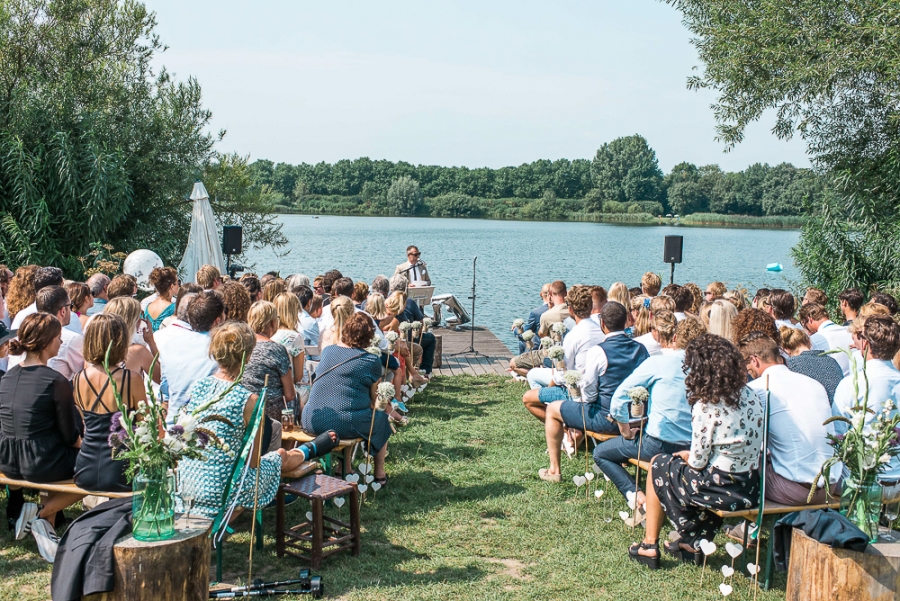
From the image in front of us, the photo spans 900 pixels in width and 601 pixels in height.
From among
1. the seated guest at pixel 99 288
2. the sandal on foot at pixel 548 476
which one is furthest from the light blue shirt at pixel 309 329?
the sandal on foot at pixel 548 476

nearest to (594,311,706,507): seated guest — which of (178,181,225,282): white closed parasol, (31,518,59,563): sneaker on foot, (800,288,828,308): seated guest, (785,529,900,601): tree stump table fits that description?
(785,529,900,601): tree stump table

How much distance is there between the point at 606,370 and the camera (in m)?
5.44

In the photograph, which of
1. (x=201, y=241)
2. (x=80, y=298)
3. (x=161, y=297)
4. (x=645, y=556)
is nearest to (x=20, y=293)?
(x=80, y=298)

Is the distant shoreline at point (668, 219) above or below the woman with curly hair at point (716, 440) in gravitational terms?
above

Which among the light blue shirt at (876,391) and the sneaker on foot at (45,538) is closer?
the sneaker on foot at (45,538)

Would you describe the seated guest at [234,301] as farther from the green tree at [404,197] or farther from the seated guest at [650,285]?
the green tree at [404,197]

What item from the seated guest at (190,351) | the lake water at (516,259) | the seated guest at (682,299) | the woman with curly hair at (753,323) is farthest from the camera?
the lake water at (516,259)

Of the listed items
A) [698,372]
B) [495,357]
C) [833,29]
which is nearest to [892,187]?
[833,29]

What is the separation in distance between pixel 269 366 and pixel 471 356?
6747mm

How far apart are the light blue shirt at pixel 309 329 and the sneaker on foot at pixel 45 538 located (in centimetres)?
306

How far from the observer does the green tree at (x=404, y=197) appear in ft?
284

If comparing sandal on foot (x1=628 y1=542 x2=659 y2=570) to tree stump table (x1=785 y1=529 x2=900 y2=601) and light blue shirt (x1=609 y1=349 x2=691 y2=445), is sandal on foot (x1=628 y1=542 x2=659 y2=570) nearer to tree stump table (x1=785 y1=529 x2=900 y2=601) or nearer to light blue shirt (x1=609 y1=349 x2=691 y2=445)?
light blue shirt (x1=609 y1=349 x2=691 y2=445)

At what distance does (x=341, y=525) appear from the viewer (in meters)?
4.52

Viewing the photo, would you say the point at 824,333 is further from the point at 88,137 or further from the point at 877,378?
the point at 88,137
